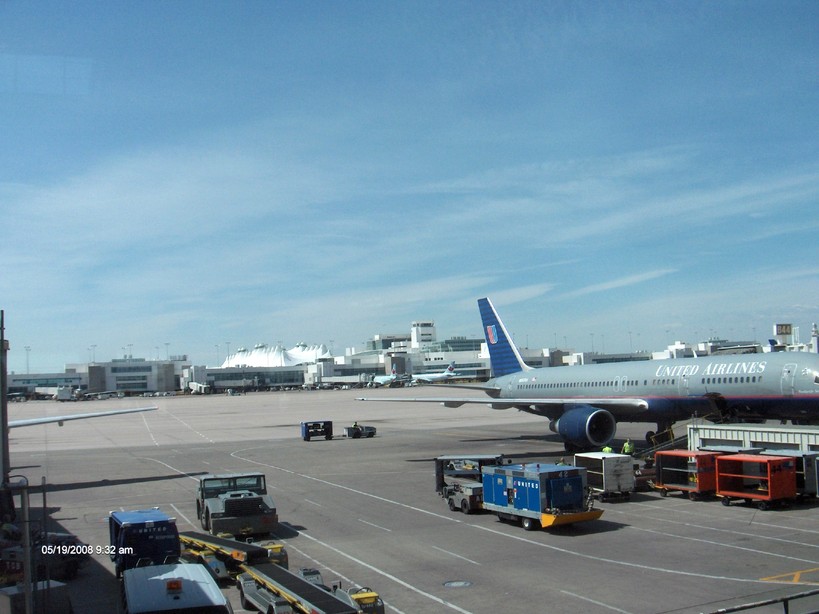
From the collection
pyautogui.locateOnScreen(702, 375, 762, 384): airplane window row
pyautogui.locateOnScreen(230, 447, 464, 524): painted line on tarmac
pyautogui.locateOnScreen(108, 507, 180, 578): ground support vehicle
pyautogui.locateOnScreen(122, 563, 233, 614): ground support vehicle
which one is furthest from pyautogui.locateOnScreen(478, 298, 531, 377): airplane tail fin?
pyautogui.locateOnScreen(122, 563, 233, 614): ground support vehicle

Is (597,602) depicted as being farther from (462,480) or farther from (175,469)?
(175,469)

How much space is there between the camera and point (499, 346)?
59062 mm

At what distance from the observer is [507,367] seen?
58531 mm

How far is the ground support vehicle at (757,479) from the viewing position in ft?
85.8

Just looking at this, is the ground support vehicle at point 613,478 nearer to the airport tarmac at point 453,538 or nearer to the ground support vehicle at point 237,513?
the airport tarmac at point 453,538

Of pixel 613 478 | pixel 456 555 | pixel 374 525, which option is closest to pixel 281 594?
pixel 456 555

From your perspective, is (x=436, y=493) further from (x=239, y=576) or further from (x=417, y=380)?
(x=417, y=380)

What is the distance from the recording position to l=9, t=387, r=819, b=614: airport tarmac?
16.8 metres

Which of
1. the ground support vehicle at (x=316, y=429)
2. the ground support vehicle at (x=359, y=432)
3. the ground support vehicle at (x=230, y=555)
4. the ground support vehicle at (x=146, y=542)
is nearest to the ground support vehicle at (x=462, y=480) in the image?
the ground support vehicle at (x=230, y=555)

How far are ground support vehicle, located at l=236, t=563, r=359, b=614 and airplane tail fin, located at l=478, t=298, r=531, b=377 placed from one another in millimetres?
41656

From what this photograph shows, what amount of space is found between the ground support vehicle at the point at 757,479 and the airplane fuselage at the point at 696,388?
327 inches

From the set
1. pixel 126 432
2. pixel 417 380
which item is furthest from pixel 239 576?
pixel 417 380

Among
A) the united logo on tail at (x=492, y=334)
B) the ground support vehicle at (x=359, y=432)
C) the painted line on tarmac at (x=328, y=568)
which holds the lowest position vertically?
the ground support vehicle at (x=359, y=432)

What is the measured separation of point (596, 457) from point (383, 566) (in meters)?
13.0
